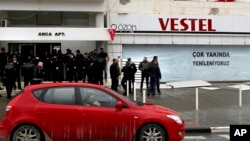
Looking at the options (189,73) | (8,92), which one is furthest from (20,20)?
(189,73)

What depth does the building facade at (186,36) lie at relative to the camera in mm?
24031

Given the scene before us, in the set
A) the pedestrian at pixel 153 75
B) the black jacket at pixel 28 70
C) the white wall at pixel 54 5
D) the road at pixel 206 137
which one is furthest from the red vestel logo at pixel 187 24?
the road at pixel 206 137

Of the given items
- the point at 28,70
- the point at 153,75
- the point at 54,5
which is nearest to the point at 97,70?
the point at 153,75

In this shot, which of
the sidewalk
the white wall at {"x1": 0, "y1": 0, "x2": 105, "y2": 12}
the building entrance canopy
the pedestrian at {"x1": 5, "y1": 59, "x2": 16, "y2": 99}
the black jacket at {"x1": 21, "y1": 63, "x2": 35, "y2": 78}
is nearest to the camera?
the sidewalk

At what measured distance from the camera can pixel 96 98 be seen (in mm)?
9164

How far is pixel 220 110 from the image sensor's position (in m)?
15.4

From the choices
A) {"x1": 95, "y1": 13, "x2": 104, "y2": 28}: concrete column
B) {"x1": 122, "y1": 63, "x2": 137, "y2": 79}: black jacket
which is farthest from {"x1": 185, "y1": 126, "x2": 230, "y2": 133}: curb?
{"x1": 95, "y1": 13, "x2": 104, "y2": 28}: concrete column

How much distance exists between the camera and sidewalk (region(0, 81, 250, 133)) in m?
12.5

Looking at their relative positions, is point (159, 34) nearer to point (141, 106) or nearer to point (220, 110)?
point (220, 110)

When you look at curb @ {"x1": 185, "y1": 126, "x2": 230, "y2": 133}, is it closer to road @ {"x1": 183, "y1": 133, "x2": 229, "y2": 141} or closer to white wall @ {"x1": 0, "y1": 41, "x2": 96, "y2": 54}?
road @ {"x1": 183, "y1": 133, "x2": 229, "y2": 141}

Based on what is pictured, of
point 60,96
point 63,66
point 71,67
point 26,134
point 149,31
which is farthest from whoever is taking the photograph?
point 149,31

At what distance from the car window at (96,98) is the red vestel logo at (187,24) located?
15.7 metres

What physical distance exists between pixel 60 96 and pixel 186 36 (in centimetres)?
1687

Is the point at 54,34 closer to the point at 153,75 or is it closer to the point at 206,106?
the point at 153,75
